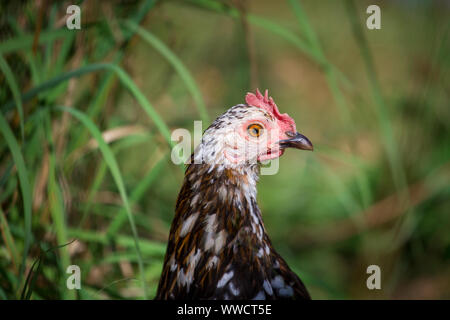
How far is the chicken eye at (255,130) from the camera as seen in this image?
3.26 feet

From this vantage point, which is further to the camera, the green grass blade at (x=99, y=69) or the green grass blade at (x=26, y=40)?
the green grass blade at (x=26, y=40)

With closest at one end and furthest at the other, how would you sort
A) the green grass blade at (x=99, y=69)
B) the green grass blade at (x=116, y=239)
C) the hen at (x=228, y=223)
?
the hen at (x=228, y=223)
the green grass blade at (x=99, y=69)
the green grass blade at (x=116, y=239)

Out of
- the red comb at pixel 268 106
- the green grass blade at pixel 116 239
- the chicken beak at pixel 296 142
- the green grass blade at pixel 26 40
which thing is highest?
the green grass blade at pixel 26 40

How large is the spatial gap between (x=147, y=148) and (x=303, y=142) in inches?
55.7

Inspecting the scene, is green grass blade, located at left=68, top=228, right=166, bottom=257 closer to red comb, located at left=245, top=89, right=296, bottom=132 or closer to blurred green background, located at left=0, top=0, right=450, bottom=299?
blurred green background, located at left=0, top=0, right=450, bottom=299

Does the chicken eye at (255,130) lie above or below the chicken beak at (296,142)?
above

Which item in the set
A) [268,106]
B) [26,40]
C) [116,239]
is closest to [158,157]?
[116,239]

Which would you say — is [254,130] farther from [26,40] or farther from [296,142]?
[26,40]

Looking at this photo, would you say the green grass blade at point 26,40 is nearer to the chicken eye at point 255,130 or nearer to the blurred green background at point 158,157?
the blurred green background at point 158,157

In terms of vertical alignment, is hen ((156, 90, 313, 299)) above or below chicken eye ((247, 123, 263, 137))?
below

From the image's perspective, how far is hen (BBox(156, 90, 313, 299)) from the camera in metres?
0.94

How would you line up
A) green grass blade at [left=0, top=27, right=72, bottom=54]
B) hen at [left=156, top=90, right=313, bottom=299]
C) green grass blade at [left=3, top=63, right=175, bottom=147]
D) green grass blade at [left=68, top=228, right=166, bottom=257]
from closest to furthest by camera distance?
hen at [left=156, top=90, right=313, bottom=299] < green grass blade at [left=3, top=63, right=175, bottom=147] < green grass blade at [left=0, top=27, right=72, bottom=54] < green grass blade at [left=68, top=228, right=166, bottom=257]

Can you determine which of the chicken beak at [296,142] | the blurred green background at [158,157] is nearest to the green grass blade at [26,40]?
the blurred green background at [158,157]

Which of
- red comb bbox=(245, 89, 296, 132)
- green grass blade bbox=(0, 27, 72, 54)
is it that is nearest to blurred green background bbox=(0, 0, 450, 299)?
green grass blade bbox=(0, 27, 72, 54)
